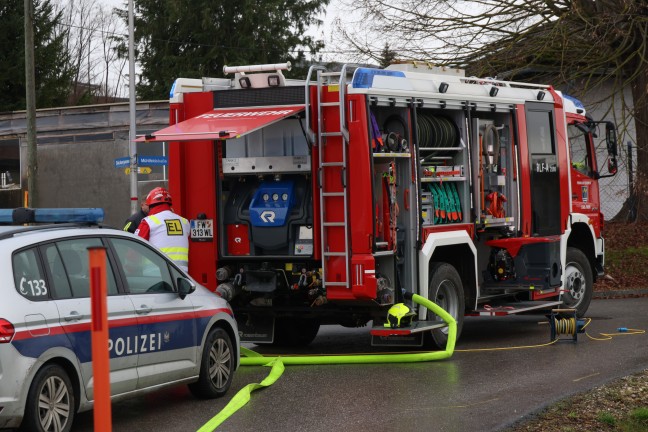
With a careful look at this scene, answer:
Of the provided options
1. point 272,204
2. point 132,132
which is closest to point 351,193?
point 272,204

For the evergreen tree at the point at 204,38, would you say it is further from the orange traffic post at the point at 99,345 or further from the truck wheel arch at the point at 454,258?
the orange traffic post at the point at 99,345

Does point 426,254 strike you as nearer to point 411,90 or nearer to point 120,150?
point 411,90

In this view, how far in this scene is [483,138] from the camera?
1294 cm

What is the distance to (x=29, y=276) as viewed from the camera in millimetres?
7406

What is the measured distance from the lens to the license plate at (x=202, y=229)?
11.9 m

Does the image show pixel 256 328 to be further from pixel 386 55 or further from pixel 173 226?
pixel 386 55

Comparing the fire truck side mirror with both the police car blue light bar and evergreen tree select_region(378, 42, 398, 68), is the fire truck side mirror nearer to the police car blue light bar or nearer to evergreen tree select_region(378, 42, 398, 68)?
evergreen tree select_region(378, 42, 398, 68)

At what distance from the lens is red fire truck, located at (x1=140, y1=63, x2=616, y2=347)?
11023 mm

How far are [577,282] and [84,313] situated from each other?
29.7 ft

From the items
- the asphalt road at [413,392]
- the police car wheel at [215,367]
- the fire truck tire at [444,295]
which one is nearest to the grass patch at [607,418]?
the asphalt road at [413,392]

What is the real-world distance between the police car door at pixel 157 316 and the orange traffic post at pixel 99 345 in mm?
3568

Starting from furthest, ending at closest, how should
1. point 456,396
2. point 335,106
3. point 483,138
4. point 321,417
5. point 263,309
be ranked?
point 483,138
point 263,309
point 335,106
point 456,396
point 321,417

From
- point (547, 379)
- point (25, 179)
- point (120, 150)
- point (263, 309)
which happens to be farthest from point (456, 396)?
point (25, 179)

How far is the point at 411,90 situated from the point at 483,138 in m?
1.67
